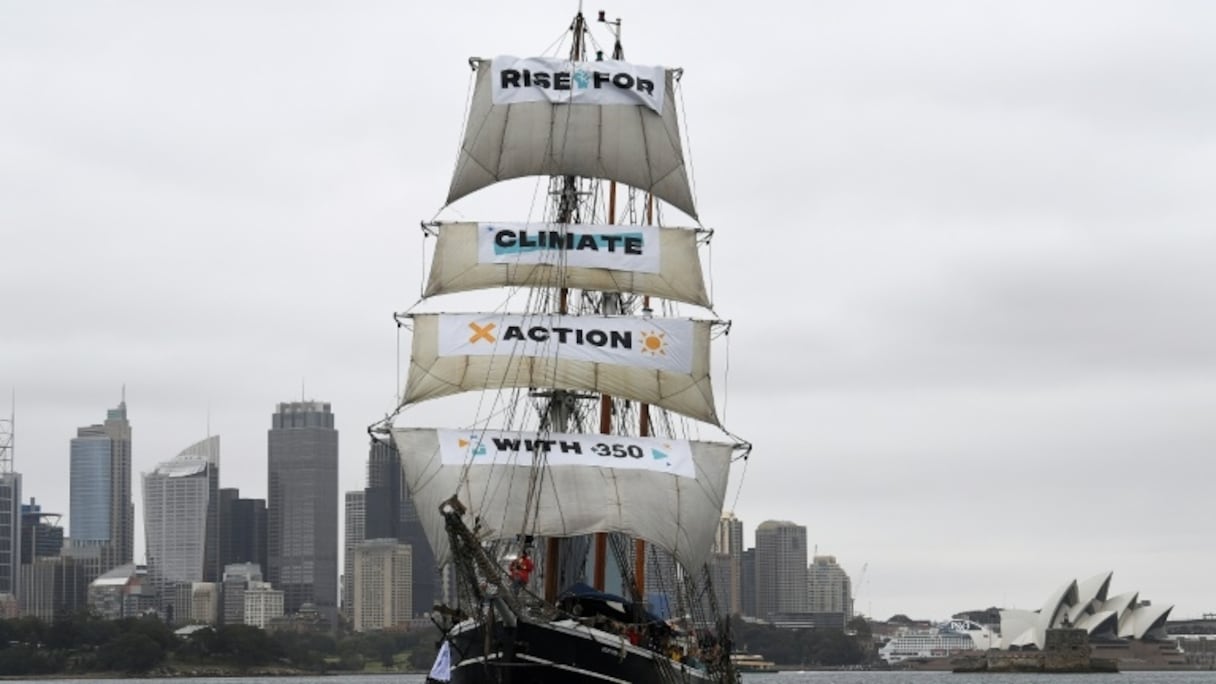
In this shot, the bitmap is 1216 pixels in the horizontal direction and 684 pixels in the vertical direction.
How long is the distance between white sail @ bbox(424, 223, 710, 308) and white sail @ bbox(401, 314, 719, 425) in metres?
1.80

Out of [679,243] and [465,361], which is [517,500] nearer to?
[465,361]

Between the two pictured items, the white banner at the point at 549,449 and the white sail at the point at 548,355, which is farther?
the white sail at the point at 548,355

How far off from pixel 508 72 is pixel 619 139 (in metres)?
4.22

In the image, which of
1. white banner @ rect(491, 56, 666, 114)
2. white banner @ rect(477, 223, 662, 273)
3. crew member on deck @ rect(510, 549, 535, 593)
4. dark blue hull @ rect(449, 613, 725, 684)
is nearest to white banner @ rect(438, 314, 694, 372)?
white banner @ rect(477, 223, 662, 273)

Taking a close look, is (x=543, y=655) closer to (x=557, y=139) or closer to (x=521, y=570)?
(x=521, y=570)

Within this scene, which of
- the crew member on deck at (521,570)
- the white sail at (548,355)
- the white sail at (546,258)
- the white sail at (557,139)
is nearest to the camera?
the crew member on deck at (521,570)

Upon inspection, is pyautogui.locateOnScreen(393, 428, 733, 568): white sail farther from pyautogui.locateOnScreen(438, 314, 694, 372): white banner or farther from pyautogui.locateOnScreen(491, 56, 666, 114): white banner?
pyautogui.locateOnScreen(491, 56, 666, 114): white banner

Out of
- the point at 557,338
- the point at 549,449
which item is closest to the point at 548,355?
the point at 557,338

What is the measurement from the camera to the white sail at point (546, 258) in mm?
76000

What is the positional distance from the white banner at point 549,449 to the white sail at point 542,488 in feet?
0.10

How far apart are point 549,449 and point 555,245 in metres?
8.04

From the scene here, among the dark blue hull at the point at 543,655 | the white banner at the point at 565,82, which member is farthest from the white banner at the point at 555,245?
the dark blue hull at the point at 543,655

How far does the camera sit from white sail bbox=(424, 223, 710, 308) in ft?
249

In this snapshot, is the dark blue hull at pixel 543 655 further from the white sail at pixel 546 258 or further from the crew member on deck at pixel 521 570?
the white sail at pixel 546 258
